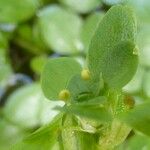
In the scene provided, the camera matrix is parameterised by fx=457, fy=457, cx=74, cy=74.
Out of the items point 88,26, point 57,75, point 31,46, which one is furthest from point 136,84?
point 57,75

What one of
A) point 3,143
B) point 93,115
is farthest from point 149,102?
point 3,143

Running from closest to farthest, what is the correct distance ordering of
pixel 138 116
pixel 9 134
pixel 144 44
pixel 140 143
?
pixel 138 116
pixel 140 143
pixel 144 44
pixel 9 134

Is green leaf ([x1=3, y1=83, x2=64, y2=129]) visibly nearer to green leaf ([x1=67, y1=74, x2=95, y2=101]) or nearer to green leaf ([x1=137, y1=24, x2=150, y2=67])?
green leaf ([x1=137, y1=24, x2=150, y2=67])

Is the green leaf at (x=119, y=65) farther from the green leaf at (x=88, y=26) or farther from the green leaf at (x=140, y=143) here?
the green leaf at (x=88, y=26)

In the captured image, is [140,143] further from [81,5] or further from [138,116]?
[81,5]

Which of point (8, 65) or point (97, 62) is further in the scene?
point (8, 65)

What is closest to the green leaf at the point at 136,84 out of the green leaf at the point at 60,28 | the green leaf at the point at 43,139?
the green leaf at the point at 60,28

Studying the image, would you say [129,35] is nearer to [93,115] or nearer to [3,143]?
[93,115]
